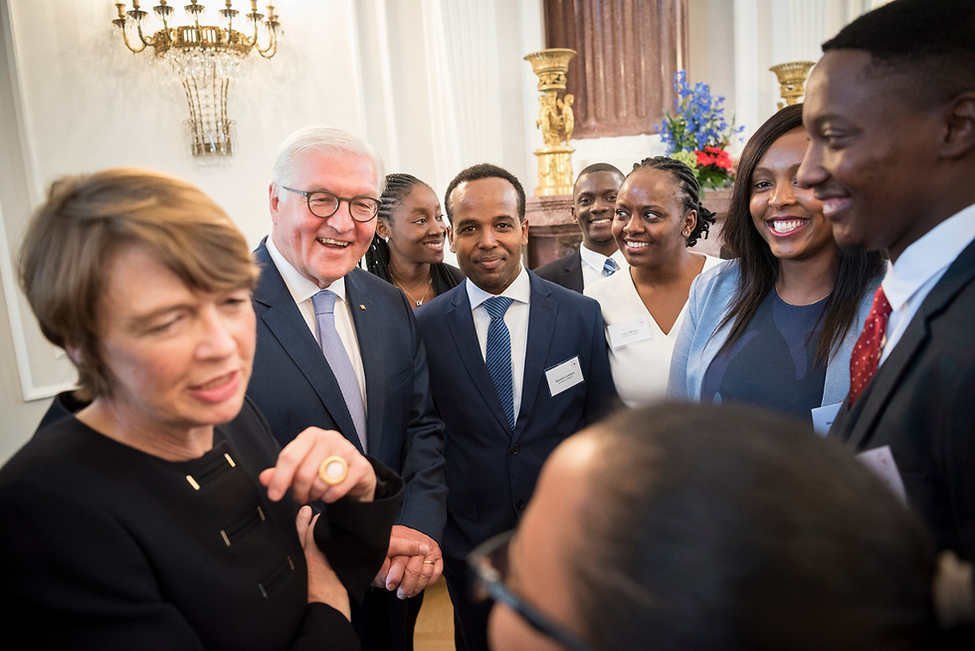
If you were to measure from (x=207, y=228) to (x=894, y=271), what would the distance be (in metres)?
1.11

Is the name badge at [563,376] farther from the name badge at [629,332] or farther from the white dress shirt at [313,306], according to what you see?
the white dress shirt at [313,306]

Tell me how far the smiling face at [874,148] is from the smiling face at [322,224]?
4.19 ft

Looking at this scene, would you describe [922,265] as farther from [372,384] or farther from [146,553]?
[372,384]

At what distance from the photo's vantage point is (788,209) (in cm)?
185

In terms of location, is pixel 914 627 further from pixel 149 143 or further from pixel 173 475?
pixel 149 143

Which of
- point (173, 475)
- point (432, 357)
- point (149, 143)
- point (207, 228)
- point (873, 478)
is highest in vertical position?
point (149, 143)

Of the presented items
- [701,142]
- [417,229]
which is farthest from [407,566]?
[701,142]

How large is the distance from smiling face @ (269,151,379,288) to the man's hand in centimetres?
77

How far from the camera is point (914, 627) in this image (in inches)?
18.6

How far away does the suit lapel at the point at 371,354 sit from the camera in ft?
6.30

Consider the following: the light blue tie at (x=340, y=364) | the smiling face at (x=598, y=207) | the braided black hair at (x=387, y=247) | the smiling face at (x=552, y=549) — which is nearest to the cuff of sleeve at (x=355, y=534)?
the light blue tie at (x=340, y=364)

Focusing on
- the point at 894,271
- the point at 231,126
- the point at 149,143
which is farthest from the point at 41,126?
the point at 894,271

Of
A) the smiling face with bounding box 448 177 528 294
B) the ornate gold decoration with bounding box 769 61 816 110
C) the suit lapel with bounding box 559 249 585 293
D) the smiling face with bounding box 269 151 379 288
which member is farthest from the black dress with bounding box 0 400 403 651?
the ornate gold decoration with bounding box 769 61 816 110

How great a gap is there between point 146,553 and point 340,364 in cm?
98
